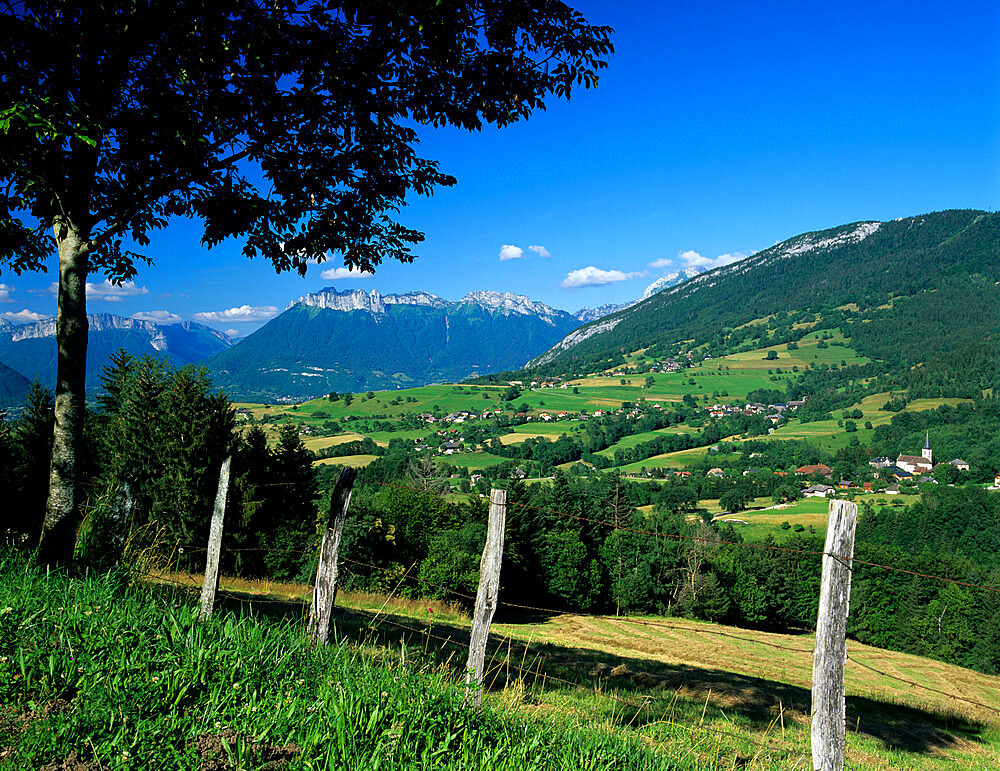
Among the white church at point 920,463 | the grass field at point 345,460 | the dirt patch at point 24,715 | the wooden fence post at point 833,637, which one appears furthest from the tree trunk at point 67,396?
the white church at point 920,463

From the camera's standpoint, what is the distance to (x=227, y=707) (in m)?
3.14

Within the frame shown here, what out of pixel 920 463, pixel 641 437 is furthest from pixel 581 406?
pixel 920 463

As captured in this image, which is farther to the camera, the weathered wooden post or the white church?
the white church

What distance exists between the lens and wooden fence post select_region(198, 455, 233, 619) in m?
5.11

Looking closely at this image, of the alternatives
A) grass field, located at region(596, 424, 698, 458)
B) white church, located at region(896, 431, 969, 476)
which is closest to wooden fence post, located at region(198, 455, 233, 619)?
grass field, located at region(596, 424, 698, 458)

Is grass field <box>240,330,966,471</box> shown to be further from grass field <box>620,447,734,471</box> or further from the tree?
the tree

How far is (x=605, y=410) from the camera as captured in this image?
509 ft

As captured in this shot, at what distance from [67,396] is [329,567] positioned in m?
3.20

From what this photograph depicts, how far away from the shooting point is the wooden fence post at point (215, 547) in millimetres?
5113

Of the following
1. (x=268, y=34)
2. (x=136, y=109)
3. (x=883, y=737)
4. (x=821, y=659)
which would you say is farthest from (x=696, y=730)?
(x=136, y=109)

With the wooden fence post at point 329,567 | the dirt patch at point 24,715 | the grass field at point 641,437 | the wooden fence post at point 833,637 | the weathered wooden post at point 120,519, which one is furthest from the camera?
the grass field at point 641,437

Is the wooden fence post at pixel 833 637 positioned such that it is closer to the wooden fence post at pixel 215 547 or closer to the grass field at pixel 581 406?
the wooden fence post at pixel 215 547

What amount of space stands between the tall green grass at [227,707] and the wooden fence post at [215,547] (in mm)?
1051

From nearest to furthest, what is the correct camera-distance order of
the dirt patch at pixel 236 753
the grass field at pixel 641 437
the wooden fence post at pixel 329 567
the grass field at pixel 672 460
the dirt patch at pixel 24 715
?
the dirt patch at pixel 236 753
the dirt patch at pixel 24 715
the wooden fence post at pixel 329 567
the grass field at pixel 672 460
the grass field at pixel 641 437
